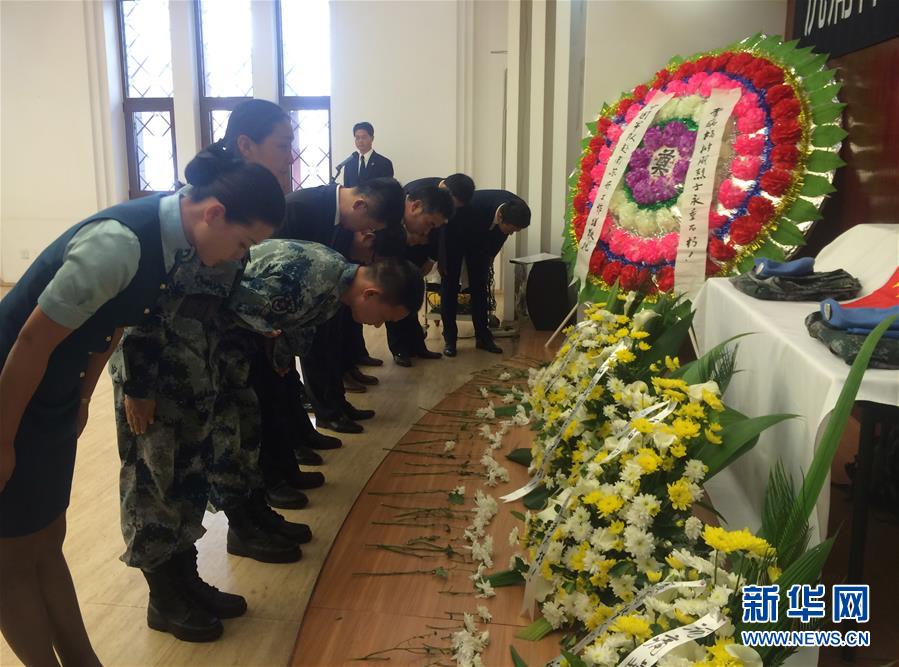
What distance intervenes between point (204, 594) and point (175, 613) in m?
0.08

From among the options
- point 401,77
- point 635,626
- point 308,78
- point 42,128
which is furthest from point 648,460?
point 42,128

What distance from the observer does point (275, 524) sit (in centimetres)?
205

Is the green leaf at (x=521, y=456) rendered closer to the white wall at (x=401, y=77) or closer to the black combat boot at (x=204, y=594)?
the black combat boot at (x=204, y=594)

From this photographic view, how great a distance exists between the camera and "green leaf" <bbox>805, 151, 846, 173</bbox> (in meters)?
2.53

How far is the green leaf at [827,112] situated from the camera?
258 centimetres

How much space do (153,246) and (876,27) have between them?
2.44 meters

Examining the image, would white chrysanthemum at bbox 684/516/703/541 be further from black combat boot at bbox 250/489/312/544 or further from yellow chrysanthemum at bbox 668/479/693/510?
black combat boot at bbox 250/489/312/544

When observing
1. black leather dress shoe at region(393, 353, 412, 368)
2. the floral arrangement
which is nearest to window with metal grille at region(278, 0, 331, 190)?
black leather dress shoe at region(393, 353, 412, 368)

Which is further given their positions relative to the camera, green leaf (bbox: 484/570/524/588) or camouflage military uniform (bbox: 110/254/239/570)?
green leaf (bbox: 484/570/524/588)

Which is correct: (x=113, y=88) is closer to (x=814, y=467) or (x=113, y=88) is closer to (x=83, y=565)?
(x=83, y=565)

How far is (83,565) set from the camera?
1.96m

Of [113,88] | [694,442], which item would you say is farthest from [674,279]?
[113,88]

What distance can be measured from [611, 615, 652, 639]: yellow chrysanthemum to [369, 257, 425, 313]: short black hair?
1.30m

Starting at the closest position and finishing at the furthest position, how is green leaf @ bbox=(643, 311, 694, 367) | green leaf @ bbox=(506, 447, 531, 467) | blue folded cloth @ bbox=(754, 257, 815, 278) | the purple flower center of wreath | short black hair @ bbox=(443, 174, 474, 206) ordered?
1. green leaf @ bbox=(643, 311, 694, 367)
2. blue folded cloth @ bbox=(754, 257, 815, 278)
3. green leaf @ bbox=(506, 447, 531, 467)
4. the purple flower center of wreath
5. short black hair @ bbox=(443, 174, 474, 206)
